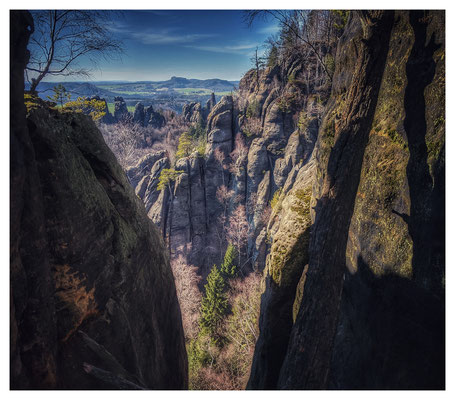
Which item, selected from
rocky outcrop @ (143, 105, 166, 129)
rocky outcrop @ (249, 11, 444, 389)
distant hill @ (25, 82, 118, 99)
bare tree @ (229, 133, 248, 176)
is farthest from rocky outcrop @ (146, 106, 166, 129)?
rocky outcrop @ (249, 11, 444, 389)

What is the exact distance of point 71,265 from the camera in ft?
13.1

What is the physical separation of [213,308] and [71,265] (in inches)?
656

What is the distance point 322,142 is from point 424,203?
2825 mm

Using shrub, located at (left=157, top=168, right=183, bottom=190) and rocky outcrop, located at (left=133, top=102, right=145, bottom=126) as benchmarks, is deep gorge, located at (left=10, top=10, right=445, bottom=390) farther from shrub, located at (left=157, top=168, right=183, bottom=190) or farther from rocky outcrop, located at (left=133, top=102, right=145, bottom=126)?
rocky outcrop, located at (left=133, top=102, right=145, bottom=126)

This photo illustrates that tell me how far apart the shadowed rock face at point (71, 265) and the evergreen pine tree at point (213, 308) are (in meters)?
11.8

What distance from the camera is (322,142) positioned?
A: 5.27 metres

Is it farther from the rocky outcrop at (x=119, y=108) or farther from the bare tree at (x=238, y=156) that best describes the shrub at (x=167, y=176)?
the rocky outcrop at (x=119, y=108)

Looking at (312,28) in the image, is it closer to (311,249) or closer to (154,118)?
(311,249)

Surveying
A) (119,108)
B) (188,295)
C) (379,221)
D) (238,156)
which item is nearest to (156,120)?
(119,108)

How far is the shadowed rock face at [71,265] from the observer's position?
3.06m

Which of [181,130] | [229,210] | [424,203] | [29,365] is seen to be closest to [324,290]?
[424,203]

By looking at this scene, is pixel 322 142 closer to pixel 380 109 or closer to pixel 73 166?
pixel 380 109

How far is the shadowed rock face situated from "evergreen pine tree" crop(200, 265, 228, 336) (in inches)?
466

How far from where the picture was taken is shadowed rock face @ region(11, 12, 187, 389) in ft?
10.0
